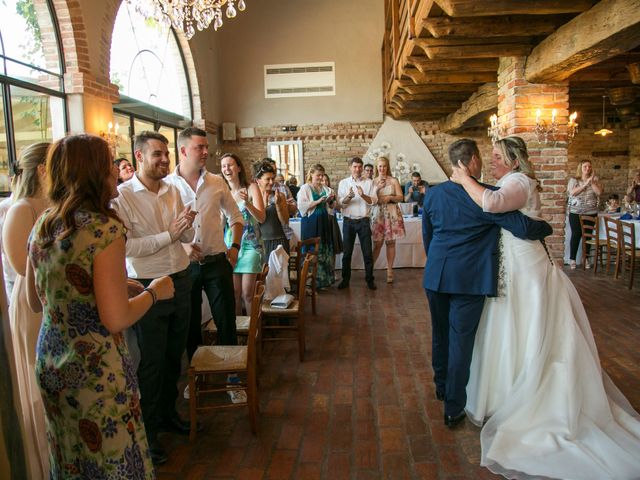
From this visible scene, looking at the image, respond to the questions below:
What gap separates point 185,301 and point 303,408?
106cm

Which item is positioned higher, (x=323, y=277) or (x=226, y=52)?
(x=226, y=52)

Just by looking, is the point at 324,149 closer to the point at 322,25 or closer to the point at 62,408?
the point at 322,25

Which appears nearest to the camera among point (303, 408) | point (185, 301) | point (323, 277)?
point (185, 301)

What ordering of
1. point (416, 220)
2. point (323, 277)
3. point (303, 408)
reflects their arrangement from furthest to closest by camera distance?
point (416, 220) → point (323, 277) → point (303, 408)

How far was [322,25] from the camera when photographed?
13.3 m

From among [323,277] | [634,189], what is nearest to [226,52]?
[323,277]

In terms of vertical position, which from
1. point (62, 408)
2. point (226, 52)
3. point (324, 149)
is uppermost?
point (226, 52)

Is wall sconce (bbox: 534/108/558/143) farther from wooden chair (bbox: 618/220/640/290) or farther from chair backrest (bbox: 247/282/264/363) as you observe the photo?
chair backrest (bbox: 247/282/264/363)

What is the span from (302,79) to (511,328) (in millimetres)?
11936

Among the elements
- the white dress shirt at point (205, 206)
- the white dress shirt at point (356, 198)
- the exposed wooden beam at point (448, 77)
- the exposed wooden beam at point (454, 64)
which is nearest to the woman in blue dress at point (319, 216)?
the white dress shirt at point (356, 198)

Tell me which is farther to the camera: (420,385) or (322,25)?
(322,25)

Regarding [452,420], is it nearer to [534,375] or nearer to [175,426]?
[534,375]

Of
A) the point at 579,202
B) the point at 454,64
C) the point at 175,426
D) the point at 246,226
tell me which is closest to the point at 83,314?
the point at 175,426

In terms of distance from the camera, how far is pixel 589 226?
732 cm
